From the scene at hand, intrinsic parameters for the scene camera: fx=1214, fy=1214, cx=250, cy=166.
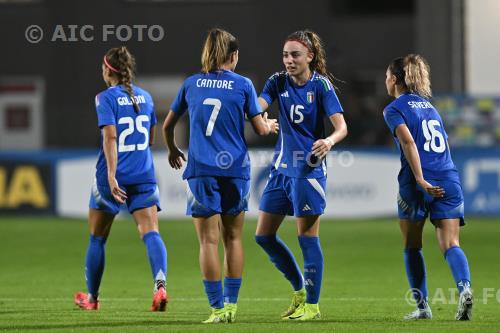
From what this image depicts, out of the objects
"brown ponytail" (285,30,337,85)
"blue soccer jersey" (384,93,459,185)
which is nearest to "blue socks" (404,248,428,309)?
"blue soccer jersey" (384,93,459,185)

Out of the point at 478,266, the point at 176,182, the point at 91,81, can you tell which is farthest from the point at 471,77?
the point at 478,266

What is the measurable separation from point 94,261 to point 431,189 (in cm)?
265

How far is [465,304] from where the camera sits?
8.03 meters

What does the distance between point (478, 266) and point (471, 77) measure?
12.0 m

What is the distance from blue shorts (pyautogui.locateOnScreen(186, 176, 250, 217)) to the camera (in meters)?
7.95

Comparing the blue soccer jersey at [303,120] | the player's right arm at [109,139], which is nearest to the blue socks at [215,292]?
the blue soccer jersey at [303,120]

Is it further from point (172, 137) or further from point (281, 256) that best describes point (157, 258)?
point (172, 137)

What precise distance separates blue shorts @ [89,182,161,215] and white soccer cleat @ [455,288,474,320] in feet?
8.15

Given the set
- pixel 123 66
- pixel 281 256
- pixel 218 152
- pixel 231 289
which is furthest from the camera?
pixel 123 66

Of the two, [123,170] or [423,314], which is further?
[123,170]

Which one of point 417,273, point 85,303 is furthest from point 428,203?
point 85,303

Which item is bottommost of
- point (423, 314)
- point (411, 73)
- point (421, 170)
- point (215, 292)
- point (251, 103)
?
point (423, 314)

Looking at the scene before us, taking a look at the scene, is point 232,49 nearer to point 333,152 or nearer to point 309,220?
point 309,220

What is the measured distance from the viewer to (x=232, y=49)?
7957 millimetres
